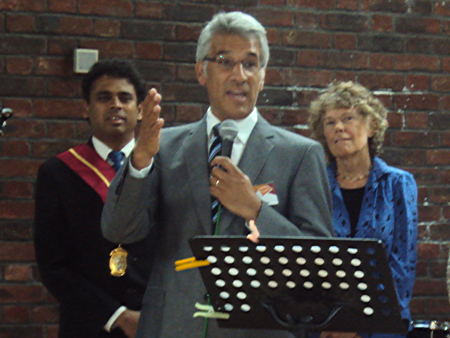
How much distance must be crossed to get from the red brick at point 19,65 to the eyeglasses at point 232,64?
168 cm

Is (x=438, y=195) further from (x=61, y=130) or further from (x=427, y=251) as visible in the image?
(x=61, y=130)

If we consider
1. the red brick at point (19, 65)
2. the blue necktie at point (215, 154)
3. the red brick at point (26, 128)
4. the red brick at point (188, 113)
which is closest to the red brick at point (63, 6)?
the red brick at point (19, 65)

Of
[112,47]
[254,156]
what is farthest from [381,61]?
[254,156]

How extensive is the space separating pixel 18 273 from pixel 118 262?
0.90 metres

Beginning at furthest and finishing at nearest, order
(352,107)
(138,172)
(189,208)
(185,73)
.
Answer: (185,73) → (352,107) → (189,208) → (138,172)

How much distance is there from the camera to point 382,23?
4.41 meters

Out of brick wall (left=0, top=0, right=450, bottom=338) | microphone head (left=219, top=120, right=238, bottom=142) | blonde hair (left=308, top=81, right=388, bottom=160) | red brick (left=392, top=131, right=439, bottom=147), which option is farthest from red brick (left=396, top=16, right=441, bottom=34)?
microphone head (left=219, top=120, right=238, bottom=142)

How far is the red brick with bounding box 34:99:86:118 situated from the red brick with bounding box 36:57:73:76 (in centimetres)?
12

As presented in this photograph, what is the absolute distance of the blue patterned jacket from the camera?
135 inches

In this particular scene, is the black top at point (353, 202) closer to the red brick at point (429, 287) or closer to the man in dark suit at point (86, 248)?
the man in dark suit at point (86, 248)

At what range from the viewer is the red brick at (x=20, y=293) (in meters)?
3.89

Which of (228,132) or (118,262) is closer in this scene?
(228,132)

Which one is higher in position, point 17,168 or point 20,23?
point 20,23

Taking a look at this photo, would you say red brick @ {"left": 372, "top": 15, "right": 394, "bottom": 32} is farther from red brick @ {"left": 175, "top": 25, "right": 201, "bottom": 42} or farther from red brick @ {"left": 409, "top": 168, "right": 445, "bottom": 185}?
red brick @ {"left": 175, "top": 25, "right": 201, "bottom": 42}
